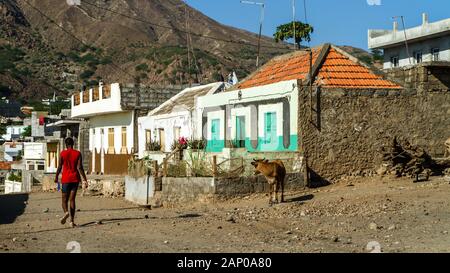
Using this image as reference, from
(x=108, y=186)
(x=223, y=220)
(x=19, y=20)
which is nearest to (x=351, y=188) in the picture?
(x=223, y=220)

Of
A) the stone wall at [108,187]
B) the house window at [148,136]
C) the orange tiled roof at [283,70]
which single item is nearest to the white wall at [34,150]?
the house window at [148,136]

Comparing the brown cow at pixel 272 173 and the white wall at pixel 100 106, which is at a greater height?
the white wall at pixel 100 106

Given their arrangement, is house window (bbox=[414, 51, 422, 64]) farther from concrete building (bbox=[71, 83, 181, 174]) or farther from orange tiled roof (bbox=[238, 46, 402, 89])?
orange tiled roof (bbox=[238, 46, 402, 89])

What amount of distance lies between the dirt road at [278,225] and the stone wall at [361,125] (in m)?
0.99

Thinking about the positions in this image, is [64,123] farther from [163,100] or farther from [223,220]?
[223,220]

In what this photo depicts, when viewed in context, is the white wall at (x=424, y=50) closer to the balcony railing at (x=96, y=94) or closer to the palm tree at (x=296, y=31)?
the palm tree at (x=296, y=31)

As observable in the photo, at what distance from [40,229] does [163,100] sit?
22671 mm

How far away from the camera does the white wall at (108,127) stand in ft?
118

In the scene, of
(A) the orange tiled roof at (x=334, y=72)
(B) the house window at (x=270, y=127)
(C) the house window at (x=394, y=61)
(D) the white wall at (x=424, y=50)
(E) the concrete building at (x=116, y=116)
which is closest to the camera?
(A) the orange tiled roof at (x=334, y=72)

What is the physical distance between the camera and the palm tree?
141ft

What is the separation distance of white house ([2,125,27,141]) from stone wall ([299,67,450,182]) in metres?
64.8

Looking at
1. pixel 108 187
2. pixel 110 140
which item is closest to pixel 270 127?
pixel 108 187

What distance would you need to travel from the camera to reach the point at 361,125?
66.5 ft

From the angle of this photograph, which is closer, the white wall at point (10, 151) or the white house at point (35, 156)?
the white house at point (35, 156)
